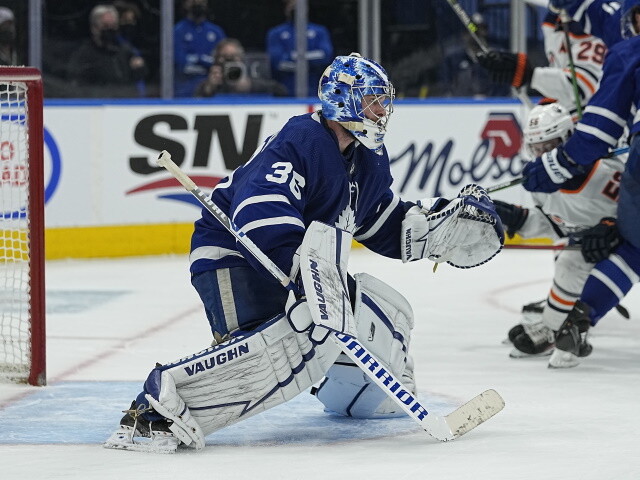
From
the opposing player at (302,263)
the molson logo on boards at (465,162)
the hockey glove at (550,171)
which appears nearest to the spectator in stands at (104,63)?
the molson logo on boards at (465,162)

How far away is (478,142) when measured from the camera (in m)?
7.09

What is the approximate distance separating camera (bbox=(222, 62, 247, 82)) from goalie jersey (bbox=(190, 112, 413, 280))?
4.06 meters

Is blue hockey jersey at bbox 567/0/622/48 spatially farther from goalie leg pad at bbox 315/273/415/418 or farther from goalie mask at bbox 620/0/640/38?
goalie leg pad at bbox 315/273/415/418

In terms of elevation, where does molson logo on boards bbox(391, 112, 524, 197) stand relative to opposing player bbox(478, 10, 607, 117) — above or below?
below

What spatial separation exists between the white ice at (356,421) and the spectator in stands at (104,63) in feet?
5.07

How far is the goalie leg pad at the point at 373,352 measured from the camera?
297 centimetres

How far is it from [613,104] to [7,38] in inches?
149

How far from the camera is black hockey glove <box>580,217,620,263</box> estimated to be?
4.00 metres

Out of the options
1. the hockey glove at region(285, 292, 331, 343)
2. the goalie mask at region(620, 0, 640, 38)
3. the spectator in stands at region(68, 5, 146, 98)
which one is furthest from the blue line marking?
the spectator in stands at region(68, 5, 146, 98)

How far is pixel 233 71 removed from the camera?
7.25 m

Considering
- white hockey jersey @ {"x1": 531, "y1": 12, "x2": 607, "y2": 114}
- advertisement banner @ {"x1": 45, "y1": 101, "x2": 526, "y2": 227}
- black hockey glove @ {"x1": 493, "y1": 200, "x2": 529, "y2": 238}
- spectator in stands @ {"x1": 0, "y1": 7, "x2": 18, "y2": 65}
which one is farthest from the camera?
spectator in stands @ {"x1": 0, "y1": 7, "x2": 18, "y2": 65}

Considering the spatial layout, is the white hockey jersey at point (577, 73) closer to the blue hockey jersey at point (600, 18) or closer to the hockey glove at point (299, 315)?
the blue hockey jersey at point (600, 18)

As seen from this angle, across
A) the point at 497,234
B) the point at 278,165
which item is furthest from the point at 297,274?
the point at 497,234

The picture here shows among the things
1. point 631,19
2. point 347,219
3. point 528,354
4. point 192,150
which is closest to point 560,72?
point 631,19
